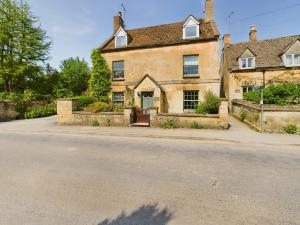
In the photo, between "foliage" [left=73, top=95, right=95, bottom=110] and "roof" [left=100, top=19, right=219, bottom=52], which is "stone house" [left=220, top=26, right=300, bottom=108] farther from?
"foliage" [left=73, top=95, right=95, bottom=110]

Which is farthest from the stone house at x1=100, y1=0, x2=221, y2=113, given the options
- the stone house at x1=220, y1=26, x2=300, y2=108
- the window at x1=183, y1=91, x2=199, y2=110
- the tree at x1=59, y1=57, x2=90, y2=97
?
the tree at x1=59, y1=57, x2=90, y2=97

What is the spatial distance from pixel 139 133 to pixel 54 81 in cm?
2760

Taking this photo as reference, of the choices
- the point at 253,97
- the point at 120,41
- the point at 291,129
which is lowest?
the point at 291,129

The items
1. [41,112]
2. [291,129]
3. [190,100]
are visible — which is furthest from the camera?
[41,112]

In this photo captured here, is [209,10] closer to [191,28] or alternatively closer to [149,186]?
[191,28]

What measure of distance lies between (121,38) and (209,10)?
9.99 meters

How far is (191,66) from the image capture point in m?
18.0

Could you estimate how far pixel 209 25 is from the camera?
60.1 ft

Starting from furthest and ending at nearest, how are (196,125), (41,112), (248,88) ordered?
(248,88)
(41,112)
(196,125)

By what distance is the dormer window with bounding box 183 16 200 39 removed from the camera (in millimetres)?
17609

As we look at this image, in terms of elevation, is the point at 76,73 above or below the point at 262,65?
above

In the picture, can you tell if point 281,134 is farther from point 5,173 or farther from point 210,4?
point 210,4

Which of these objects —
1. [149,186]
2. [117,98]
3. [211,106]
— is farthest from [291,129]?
[117,98]

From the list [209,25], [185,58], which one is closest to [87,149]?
[185,58]
